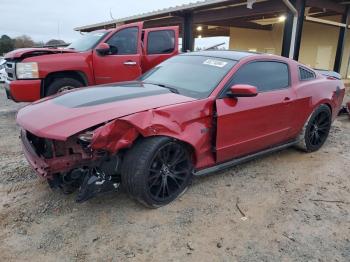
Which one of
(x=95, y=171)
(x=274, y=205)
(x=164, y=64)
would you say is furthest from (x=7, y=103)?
(x=274, y=205)

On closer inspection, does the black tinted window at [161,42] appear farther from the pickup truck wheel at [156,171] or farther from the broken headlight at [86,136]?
the broken headlight at [86,136]

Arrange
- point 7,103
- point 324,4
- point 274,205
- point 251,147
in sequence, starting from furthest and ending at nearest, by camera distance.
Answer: point 324,4
point 7,103
point 251,147
point 274,205

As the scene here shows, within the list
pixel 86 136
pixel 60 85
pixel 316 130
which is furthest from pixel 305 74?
pixel 60 85

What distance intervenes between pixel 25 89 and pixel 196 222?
4.51 m

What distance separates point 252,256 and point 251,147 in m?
1.63

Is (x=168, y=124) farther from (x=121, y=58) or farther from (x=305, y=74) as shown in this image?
(x=121, y=58)

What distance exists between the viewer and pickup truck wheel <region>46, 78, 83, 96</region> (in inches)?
242

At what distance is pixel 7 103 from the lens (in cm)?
912

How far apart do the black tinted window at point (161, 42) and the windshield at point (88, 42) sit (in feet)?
3.40

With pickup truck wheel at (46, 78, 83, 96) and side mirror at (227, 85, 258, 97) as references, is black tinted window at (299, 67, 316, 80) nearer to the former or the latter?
side mirror at (227, 85, 258, 97)

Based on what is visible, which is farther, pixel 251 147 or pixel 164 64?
pixel 164 64

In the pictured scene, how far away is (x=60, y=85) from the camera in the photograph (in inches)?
247

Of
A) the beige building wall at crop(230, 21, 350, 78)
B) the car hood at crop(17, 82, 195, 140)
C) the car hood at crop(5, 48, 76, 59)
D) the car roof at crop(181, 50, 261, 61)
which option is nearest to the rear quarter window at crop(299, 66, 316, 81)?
the car roof at crop(181, 50, 261, 61)

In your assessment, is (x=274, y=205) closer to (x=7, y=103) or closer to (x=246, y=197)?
(x=246, y=197)
